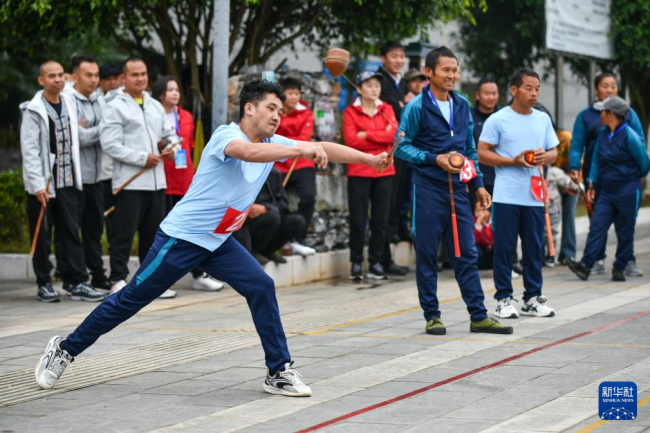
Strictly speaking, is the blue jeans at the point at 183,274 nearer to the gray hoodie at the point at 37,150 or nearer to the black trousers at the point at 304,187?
the gray hoodie at the point at 37,150

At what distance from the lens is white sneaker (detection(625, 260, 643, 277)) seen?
11984 millimetres

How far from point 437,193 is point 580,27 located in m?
14.5

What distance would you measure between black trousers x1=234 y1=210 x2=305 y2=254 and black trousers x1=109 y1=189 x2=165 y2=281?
78 centimetres

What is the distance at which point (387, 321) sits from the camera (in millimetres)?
8805

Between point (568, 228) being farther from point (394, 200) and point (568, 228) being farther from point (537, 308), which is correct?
point (537, 308)

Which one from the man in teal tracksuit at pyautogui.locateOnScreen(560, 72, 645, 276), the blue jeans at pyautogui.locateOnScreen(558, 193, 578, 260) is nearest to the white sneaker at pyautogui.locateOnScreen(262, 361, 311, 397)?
the man in teal tracksuit at pyautogui.locateOnScreen(560, 72, 645, 276)

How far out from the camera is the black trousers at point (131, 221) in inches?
401

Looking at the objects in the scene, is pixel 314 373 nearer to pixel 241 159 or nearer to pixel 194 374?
pixel 194 374

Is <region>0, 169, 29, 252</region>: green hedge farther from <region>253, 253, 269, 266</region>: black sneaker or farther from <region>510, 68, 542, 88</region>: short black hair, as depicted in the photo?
<region>510, 68, 542, 88</region>: short black hair

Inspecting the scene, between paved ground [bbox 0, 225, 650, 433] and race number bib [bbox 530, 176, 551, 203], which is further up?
race number bib [bbox 530, 176, 551, 203]

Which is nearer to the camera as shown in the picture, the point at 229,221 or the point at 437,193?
the point at 229,221

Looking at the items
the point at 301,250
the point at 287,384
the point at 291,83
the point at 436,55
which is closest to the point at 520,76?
the point at 436,55

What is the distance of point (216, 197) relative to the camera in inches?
240

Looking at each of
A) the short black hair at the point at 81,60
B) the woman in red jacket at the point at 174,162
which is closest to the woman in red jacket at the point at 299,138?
the woman in red jacket at the point at 174,162
